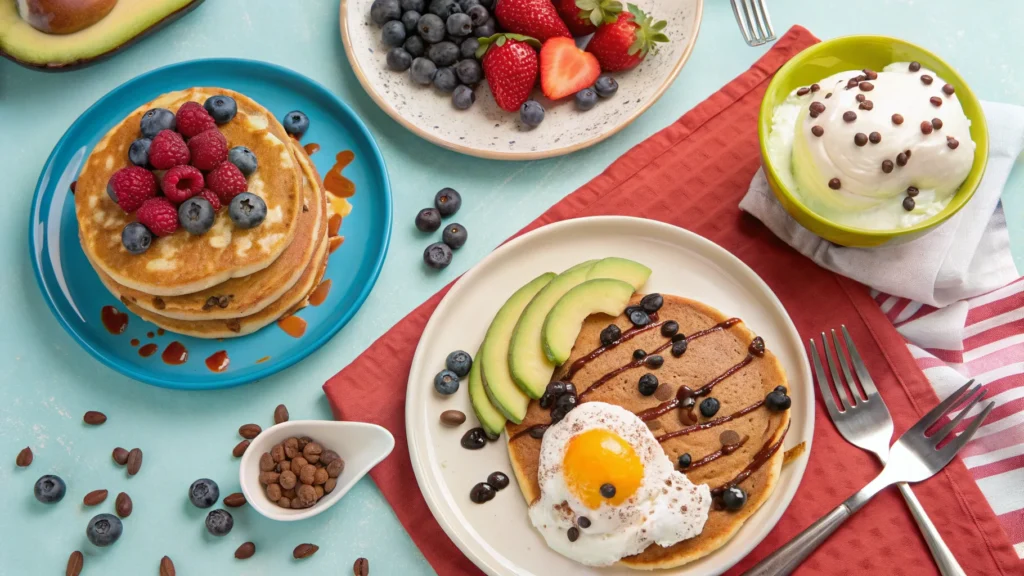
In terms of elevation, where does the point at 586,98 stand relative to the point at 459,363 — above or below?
above

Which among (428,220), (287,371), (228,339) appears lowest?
(287,371)

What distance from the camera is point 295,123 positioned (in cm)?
239

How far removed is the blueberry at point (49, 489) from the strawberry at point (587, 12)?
2.13 metres

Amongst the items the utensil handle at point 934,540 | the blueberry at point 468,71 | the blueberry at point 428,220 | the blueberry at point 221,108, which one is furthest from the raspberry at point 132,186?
the utensil handle at point 934,540

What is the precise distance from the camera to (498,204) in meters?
2.44

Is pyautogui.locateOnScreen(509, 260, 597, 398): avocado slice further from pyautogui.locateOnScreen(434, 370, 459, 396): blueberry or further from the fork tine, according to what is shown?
the fork tine

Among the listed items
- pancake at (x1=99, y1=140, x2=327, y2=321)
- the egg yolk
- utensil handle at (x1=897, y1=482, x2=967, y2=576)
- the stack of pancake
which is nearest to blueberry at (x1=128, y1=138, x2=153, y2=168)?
the stack of pancake

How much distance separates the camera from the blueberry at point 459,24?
240 centimetres

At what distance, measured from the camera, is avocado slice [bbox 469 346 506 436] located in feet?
7.00

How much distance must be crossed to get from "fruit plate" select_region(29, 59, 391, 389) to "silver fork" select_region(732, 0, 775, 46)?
4.22 ft

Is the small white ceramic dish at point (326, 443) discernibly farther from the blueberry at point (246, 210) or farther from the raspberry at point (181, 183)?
the raspberry at point (181, 183)

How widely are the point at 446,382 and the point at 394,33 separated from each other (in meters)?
1.14

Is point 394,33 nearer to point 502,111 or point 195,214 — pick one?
point 502,111

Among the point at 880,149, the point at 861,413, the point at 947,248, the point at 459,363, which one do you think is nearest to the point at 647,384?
the point at 459,363
